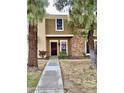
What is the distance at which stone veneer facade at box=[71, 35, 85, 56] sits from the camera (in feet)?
73.0

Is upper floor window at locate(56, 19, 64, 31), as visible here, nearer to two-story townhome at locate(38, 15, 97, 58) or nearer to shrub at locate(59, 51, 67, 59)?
two-story townhome at locate(38, 15, 97, 58)

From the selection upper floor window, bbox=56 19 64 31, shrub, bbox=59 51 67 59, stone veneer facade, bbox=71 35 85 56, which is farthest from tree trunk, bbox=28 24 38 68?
stone veneer facade, bbox=71 35 85 56

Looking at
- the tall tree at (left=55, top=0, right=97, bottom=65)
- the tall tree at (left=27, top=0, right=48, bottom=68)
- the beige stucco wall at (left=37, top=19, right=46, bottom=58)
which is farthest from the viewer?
the beige stucco wall at (left=37, top=19, right=46, bottom=58)

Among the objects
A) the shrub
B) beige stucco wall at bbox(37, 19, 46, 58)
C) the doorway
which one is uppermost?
beige stucco wall at bbox(37, 19, 46, 58)

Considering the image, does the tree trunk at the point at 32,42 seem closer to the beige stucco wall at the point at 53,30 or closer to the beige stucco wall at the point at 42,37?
the beige stucco wall at the point at 42,37

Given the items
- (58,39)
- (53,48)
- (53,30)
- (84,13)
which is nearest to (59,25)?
(53,30)

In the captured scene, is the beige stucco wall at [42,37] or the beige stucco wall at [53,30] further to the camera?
the beige stucco wall at [53,30]

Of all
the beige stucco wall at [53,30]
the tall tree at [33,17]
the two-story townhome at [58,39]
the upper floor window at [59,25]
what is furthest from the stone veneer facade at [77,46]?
the tall tree at [33,17]

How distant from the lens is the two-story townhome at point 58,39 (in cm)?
2167

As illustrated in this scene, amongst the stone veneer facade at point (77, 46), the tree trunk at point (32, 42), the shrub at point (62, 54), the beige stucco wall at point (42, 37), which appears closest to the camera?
the tree trunk at point (32, 42)

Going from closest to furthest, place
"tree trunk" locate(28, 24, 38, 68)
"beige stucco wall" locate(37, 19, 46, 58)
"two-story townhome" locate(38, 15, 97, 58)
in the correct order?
"tree trunk" locate(28, 24, 38, 68) → "beige stucco wall" locate(37, 19, 46, 58) → "two-story townhome" locate(38, 15, 97, 58)
